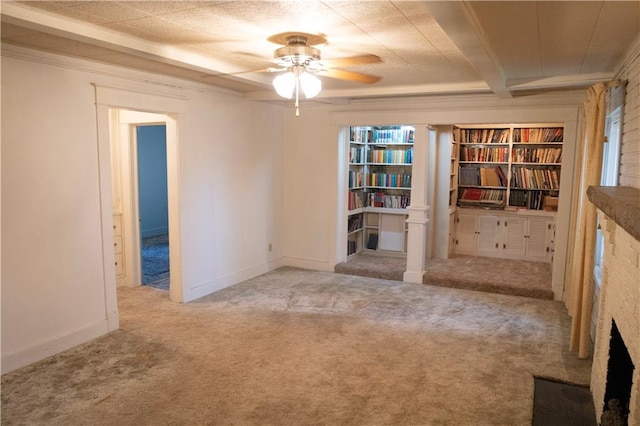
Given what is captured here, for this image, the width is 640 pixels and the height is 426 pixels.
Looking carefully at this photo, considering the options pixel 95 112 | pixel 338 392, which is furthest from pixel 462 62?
pixel 95 112

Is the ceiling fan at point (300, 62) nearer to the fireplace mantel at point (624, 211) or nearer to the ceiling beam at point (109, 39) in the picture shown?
the ceiling beam at point (109, 39)

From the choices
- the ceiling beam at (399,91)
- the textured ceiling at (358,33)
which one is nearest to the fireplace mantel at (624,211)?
the textured ceiling at (358,33)

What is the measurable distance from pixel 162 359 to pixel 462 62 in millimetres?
3359

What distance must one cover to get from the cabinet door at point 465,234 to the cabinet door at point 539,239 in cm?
78

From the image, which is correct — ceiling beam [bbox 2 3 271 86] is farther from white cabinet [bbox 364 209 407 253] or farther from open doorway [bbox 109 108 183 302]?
white cabinet [bbox 364 209 407 253]

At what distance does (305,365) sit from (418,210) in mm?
2957

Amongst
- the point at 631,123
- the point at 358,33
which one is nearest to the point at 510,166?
the point at 631,123

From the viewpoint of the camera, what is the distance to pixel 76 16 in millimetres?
2738

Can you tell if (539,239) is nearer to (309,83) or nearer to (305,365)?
(305,365)

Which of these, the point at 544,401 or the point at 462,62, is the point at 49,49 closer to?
the point at 462,62

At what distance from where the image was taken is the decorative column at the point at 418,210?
5.77 m

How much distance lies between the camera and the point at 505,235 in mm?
6953

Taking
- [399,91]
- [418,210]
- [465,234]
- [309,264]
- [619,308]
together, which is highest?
[399,91]

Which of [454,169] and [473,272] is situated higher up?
[454,169]
